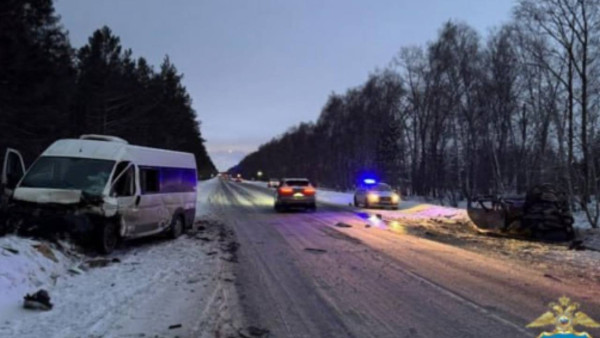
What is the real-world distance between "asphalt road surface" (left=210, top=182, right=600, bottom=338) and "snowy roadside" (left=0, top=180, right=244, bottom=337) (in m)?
0.60

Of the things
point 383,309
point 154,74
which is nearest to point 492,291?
point 383,309

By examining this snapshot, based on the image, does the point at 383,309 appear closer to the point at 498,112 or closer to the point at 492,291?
the point at 492,291

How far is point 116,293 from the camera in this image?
8.30 metres

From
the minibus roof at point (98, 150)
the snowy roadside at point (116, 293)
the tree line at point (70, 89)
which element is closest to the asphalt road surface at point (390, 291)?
the snowy roadside at point (116, 293)

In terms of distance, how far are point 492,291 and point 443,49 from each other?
5343 centimetres

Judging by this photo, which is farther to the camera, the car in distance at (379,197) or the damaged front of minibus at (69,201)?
the car in distance at (379,197)

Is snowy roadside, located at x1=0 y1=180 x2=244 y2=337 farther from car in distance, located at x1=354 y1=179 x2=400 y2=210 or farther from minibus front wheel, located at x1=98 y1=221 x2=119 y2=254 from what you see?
car in distance, located at x1=354 y1=179 x2=400 y2=210

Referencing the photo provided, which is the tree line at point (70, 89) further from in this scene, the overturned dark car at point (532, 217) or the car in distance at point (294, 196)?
the overturned dark car at point (532, 217)

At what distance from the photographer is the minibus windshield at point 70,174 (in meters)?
12.4

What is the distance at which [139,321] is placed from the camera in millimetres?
6844

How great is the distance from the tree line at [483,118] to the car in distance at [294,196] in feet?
40.6

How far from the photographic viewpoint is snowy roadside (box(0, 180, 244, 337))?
6.52 meters

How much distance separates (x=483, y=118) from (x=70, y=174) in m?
43.8

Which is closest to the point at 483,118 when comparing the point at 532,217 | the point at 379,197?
the point at 379,197
